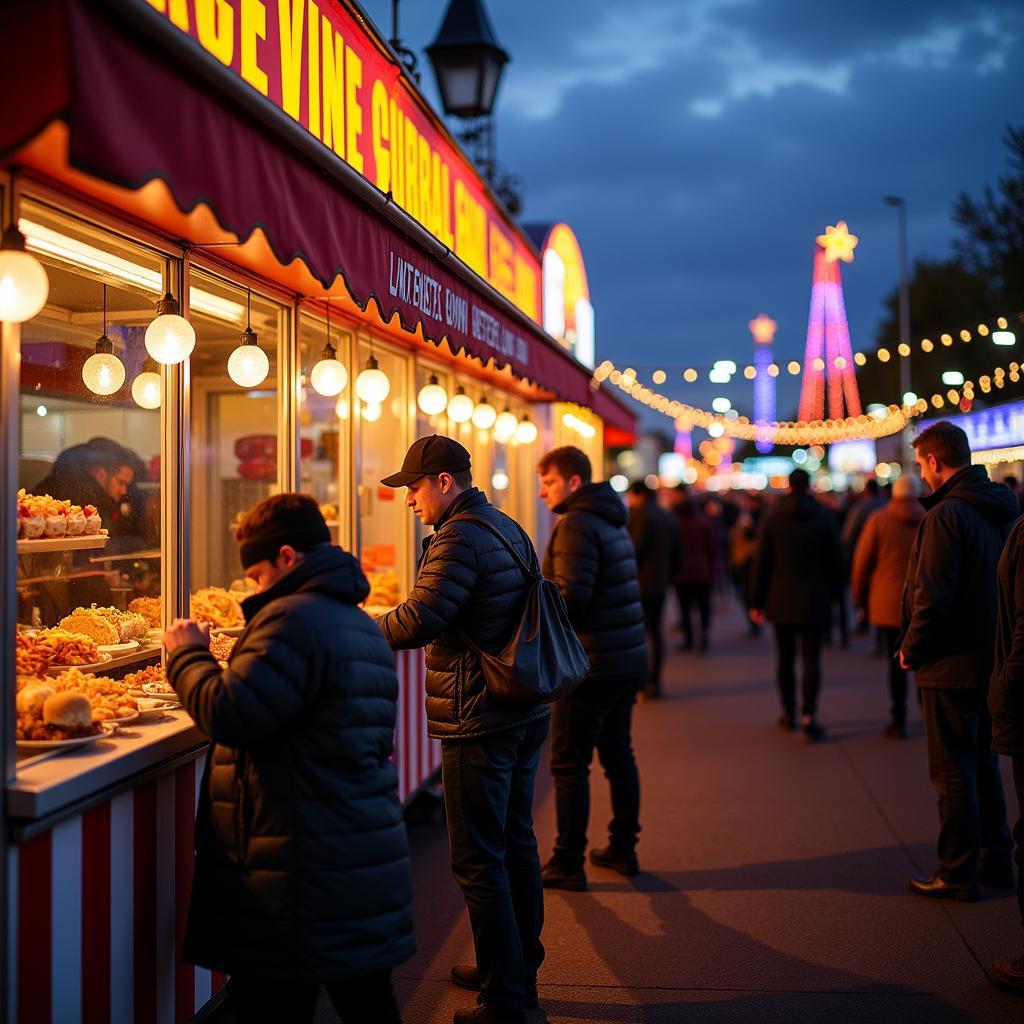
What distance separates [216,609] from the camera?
19.0 feet

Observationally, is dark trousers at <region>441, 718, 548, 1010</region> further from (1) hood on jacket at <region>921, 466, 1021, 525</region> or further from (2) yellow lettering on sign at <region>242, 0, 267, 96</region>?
(2) yellow lettering on sign at <region>242, 0, 267, 96</region>

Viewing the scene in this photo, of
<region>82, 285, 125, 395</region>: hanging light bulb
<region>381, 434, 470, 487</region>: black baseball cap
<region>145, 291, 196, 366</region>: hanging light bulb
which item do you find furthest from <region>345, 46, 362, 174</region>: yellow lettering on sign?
<region>381, 434, 470, 487</region>: black baseball cap

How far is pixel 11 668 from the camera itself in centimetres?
313

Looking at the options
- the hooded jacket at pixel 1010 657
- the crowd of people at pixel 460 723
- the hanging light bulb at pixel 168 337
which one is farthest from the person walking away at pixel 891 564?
the hanging light bulb at pixel 168 337

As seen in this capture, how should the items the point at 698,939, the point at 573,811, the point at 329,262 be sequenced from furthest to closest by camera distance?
1. the point at 573,811
2. the point at 698,939
3. the point at 329,262

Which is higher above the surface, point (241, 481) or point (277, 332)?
point (277, 332)

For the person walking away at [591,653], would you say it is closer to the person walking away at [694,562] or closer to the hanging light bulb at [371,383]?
the hanging light bulb at [371,383]

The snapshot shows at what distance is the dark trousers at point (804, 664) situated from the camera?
9023 mm

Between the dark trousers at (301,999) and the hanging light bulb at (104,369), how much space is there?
2.80 metres

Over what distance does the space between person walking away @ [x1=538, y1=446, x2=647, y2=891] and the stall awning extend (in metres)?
1.14

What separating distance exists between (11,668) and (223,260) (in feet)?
7.30

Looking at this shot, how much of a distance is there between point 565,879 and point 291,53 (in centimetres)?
432

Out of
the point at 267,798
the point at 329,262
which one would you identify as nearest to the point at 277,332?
the point at 329,262

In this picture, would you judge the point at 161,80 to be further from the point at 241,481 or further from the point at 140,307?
the point at 241,481
